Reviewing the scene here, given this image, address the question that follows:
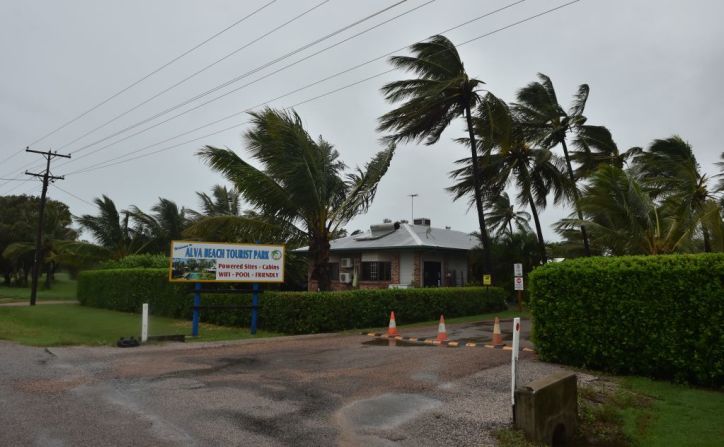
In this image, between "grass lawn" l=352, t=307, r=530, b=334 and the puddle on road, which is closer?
the puddle on road

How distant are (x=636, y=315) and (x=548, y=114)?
17.4m

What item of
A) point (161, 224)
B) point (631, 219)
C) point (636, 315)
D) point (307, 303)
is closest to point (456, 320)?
point (307, 303)

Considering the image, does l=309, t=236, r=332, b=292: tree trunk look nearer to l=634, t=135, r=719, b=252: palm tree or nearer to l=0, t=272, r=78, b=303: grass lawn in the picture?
l=634, t=135, r=719, b=252: palm tree

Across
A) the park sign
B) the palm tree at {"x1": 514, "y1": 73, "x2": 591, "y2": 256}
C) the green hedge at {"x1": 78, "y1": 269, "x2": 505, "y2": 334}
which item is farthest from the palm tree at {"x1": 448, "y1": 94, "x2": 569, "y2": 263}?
the park sign

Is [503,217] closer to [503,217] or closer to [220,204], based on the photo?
[503,217]

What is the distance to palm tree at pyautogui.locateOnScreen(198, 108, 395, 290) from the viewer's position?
1666 centimetres

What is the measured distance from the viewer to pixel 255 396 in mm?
7422

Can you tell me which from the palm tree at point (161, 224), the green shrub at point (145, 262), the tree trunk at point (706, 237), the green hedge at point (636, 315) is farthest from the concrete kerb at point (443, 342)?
the palm tree at point (161, 224)

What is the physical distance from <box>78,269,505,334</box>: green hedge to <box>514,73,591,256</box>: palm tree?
789 centimetres

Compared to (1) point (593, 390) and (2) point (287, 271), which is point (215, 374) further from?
(2) point (287, 271)

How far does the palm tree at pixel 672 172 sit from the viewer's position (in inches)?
659

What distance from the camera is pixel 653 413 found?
23.6ft

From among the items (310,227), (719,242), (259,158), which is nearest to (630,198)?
(719,242)

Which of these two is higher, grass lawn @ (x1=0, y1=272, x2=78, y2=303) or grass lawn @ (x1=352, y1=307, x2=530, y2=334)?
grass lawn @ (x1=352, y1=307, x2=530, y2=334)
